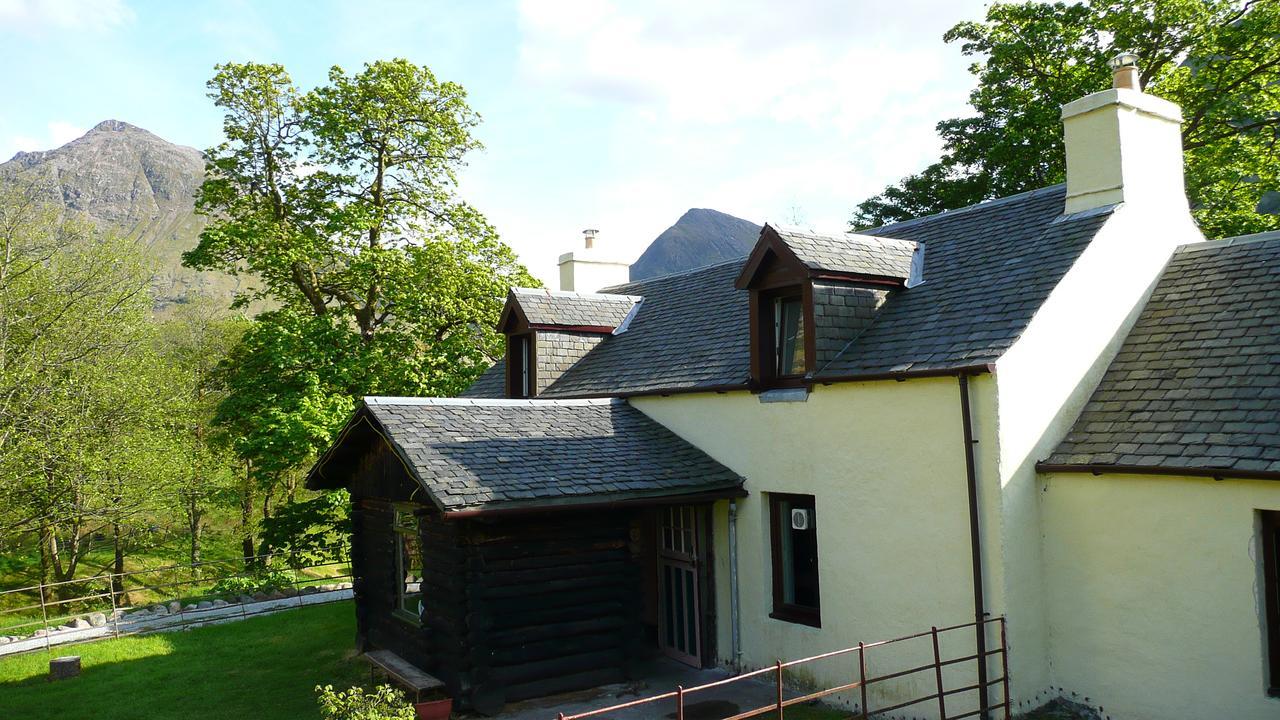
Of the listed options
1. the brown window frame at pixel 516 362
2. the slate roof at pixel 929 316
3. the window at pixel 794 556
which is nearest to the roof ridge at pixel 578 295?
the brown window frame at pixel 516 362

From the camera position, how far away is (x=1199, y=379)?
8.95 metres

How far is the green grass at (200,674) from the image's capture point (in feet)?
37.9

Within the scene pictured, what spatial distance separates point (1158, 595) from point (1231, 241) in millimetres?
5292

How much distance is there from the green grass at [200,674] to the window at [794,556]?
21.3ft

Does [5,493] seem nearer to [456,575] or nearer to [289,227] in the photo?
[289,227]

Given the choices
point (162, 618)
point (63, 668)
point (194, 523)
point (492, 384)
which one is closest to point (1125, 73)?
point (492, 384)

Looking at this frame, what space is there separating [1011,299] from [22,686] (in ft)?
52.9

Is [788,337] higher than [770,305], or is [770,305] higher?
[770,305]

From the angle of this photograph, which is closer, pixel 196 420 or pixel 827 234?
pixel 827 234

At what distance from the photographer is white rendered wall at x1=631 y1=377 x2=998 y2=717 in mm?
9219

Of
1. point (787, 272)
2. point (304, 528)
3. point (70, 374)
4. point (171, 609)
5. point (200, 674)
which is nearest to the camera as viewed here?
point (787, 272)

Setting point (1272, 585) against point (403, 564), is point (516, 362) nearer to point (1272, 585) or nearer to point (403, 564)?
point (403, 564)

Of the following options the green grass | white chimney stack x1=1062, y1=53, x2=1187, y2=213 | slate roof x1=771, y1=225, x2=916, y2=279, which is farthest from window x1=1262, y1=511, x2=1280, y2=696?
the green grass

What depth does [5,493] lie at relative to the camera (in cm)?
2122
